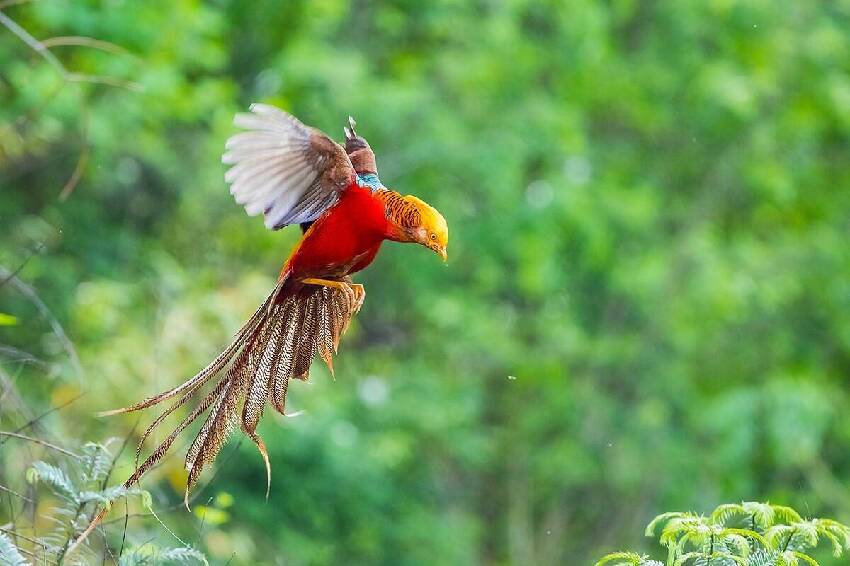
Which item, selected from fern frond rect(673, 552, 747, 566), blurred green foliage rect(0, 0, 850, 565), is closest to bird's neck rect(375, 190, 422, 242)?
fern frond rect(673, 552, 747, 566)

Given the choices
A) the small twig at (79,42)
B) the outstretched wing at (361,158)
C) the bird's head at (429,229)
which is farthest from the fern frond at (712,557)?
the small twig at (79,42)

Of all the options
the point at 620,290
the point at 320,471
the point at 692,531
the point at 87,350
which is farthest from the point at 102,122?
the point at 692,531

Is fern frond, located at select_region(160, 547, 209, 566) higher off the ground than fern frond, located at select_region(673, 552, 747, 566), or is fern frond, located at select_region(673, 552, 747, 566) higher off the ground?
fern frond, located at select_region(673, 552, 747, 566)

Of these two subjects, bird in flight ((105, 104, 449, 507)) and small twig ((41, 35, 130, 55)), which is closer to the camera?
bird in flight ((105, 104, 449, 507))

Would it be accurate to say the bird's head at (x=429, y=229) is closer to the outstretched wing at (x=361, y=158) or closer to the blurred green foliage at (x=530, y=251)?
the outstretched wing at (x=361, y=158)

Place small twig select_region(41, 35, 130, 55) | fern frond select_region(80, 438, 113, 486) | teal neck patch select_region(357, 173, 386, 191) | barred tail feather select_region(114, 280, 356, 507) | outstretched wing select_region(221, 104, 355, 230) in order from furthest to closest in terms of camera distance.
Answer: small twig select_region(41, 35, 130, 55) → teal neck patch select_region(357, 173, 386, 191) → outstretched wing select_region(221, 104, 355, 230) → barred tail feather select_region(114, 280, 356, 507) → fern frond select_region(80, 438, 113, 486)

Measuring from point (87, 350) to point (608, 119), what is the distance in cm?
537

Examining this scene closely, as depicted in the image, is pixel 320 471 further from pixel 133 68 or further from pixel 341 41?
pixel 341 41

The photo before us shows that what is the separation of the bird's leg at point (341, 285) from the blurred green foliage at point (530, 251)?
4097 mm

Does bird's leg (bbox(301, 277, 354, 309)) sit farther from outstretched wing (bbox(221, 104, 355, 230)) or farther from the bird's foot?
outstretched wing (bbox(221, 104, 355, 230))

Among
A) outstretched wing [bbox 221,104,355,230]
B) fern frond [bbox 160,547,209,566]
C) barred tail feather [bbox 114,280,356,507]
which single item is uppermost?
outstretched wing [bbox 221,104,355,230]

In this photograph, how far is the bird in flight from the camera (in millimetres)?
2568

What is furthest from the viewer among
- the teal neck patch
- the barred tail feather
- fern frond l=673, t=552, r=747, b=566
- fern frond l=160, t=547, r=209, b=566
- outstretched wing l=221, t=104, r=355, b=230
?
the teal neck patch

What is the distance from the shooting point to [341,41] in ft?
31.6
